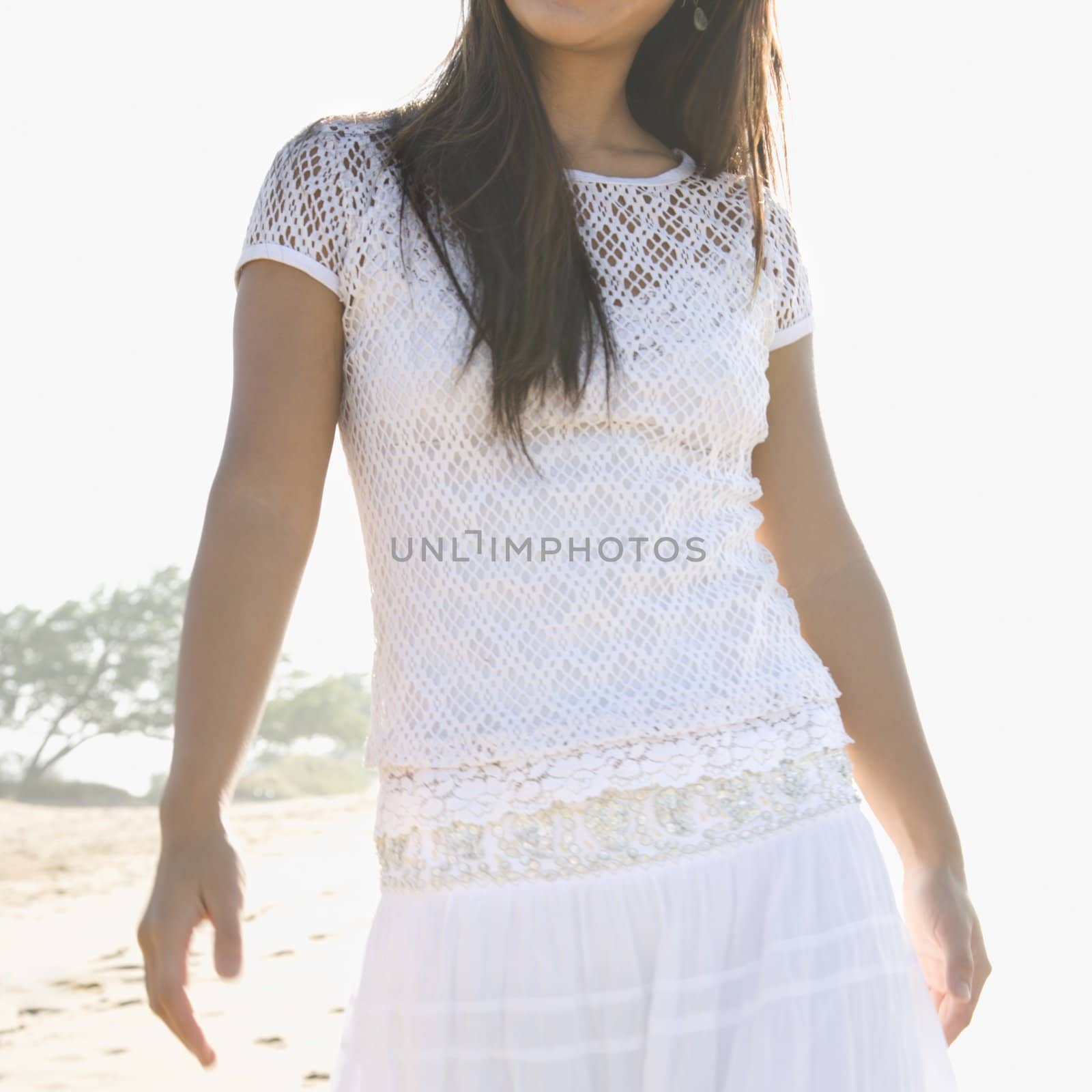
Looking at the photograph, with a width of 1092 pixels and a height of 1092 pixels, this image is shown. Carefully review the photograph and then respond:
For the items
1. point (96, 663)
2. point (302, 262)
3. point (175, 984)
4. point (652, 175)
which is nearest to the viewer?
point (175, 984)

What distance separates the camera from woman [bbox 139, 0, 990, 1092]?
3.91 feet

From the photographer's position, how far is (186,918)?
1.10 meters

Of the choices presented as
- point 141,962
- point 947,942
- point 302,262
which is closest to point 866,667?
point 947,942

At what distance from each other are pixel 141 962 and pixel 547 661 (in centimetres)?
486

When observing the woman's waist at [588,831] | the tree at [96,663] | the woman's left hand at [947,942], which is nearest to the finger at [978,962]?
the woman's left hand at [947,942]

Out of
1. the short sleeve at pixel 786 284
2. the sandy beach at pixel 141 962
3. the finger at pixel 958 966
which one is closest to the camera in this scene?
the finger at pixel 958 966

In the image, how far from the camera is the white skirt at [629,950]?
1185 millimetres

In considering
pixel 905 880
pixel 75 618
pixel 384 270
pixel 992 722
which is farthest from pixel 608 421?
pixel 992 722

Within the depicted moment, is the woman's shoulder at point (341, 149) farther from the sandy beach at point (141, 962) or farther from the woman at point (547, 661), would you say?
the sandy beach at point (141, 962)

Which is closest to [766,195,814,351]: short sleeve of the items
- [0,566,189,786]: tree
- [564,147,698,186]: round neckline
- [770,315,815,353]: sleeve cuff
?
[770,315,815,353]: sleeve cuff

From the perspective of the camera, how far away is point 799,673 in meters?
1.36

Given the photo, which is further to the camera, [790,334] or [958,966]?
[790,334]

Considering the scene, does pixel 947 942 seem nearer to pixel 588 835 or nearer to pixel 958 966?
pixel 958 966

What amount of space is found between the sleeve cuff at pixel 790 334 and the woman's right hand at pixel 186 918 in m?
0.83
